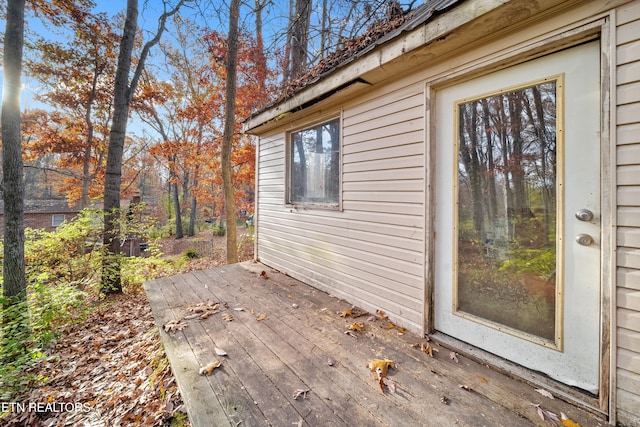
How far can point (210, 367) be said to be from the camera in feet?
6.28

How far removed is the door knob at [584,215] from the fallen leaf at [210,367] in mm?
2650

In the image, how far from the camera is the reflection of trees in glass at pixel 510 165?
172cm

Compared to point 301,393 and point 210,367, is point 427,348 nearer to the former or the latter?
point 301,393

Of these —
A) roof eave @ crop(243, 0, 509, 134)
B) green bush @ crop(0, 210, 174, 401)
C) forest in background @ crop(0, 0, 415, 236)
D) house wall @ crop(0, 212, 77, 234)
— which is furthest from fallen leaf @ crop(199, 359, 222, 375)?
house wall @ crop(0, 212, 77, 234)

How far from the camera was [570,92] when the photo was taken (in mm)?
1609

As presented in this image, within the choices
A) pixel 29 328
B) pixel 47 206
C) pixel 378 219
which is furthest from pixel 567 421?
pixel 47 206

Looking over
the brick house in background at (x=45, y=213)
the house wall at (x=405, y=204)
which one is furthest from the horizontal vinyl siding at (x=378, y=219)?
the brick house in background at (x=45, y=213)

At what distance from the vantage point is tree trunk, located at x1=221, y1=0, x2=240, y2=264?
6293 mm

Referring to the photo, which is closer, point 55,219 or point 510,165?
point 510,165

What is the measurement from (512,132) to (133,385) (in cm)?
379

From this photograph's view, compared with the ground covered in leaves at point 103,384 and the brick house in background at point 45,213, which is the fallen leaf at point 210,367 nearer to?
the ground covered in leaves at point 103,384

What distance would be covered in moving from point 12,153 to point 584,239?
23.0ft

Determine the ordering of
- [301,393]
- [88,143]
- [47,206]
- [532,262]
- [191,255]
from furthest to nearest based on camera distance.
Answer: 1. [47,206]
2. [191,255]
3. [88,143]
4. [532,262]
5. [301,393]

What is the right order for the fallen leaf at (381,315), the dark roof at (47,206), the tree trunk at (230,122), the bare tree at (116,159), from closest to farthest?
the fallen leaf at (381,315) → the bare tree at (116,159) → the tree trunk at (230,122) → the dark roof at (47,206)
